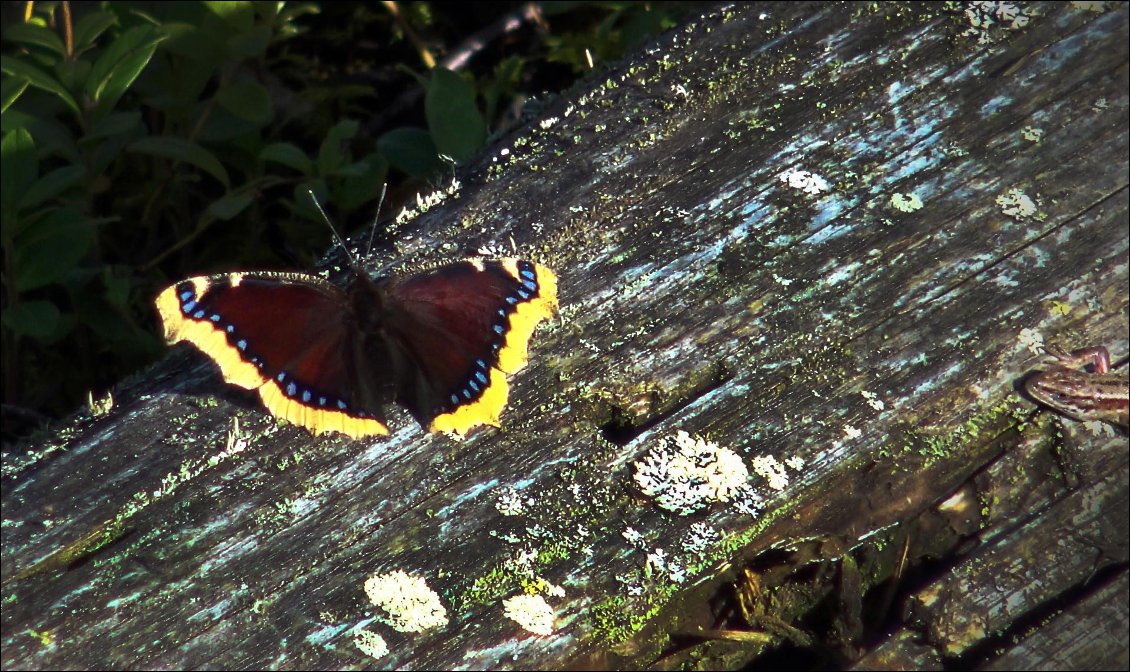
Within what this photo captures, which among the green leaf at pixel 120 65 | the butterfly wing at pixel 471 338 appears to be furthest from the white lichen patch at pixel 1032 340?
the green leaf at pixel 120 65

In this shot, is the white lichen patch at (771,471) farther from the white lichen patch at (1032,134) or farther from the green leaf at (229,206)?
the green leaf at (229,206)

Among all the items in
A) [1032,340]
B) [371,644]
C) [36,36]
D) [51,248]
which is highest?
[36,36]

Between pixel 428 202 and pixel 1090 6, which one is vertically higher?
pixel 428 202

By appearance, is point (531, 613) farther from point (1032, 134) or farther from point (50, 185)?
point (50, 185)

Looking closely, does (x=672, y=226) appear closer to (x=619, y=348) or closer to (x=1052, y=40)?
(x=619, y=348)

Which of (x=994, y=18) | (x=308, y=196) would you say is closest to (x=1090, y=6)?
(x=994, y=18)

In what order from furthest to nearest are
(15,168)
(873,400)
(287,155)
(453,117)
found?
(287,155) → (453,117) → (15,168) → (873,400)

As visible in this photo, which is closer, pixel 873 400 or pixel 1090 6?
pixel 873 400

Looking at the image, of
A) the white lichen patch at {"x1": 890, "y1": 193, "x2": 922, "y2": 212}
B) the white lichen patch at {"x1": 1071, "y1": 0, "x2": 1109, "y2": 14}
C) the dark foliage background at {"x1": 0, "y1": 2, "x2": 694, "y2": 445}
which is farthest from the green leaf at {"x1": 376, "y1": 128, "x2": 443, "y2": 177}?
the white lichen patch at {"x1": 1071, "y1": 0, "x2": 1109, "y2": 14}
